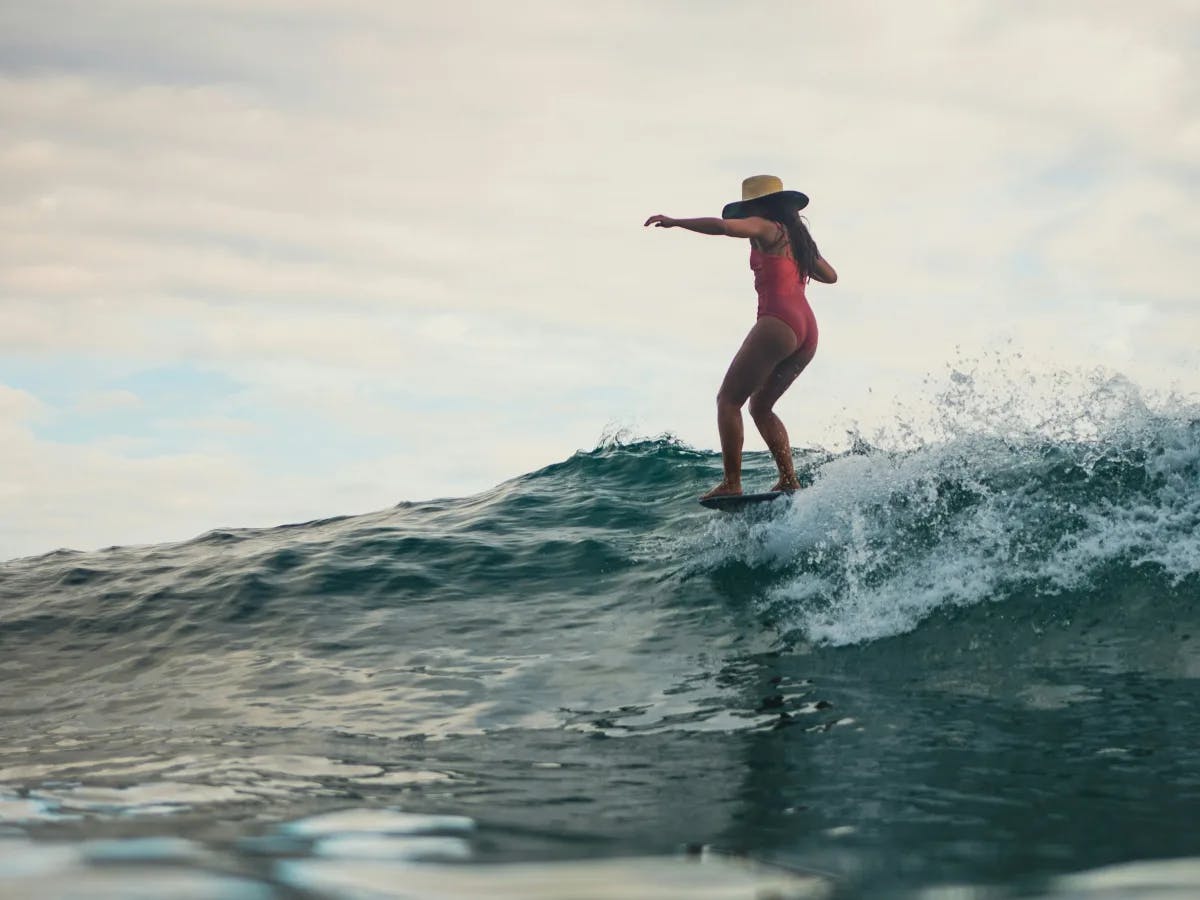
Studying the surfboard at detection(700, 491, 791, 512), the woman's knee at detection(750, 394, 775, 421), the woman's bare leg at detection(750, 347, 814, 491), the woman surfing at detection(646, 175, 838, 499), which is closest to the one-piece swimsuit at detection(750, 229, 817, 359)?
the woman surfing at detection(646, 175, 838, 499)

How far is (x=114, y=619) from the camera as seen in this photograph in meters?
8.43

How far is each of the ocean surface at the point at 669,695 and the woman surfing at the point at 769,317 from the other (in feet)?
2.25

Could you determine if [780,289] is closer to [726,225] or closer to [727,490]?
[726,225]

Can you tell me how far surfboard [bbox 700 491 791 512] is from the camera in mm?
7457

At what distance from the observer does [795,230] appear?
7500mm

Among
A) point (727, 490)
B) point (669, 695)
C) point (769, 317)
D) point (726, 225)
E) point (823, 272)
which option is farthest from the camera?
point (823, 272)

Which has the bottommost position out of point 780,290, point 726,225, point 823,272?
point 780,290

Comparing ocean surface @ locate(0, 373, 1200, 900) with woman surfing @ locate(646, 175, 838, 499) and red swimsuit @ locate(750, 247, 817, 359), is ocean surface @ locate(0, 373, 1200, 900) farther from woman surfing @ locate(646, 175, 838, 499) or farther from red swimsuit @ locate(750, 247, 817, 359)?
red swimsuit @ locate(750, 247, 817, 359)

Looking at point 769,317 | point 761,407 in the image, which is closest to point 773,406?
point 761,407

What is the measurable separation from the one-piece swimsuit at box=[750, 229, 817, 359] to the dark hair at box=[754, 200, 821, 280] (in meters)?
0.10

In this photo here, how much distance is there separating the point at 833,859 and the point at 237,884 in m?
1.49

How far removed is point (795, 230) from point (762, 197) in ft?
1.09

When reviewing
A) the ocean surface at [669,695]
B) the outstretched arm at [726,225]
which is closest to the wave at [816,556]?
the ocean surface at [669,695]

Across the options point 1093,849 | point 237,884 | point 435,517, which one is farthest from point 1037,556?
point 435,517
